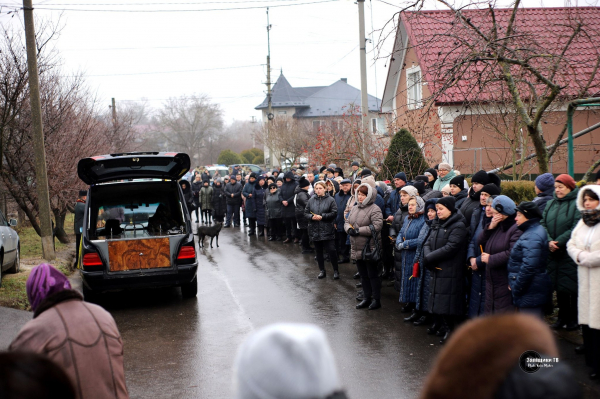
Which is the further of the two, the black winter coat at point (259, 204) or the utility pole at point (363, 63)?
the black winter coat at point (259, 204)

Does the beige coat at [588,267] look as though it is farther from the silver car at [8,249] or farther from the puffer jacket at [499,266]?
the silver car at [8,249]

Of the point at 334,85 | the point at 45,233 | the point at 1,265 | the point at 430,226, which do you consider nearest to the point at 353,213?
the point at 430,226

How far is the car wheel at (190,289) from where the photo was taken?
10641 millimetres

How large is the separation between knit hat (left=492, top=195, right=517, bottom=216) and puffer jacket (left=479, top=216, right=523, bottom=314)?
0.35 ft

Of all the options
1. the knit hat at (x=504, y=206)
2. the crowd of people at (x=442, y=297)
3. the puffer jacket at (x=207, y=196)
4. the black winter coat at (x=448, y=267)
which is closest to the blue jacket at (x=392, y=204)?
the crowd of people at (x=442, y=297)

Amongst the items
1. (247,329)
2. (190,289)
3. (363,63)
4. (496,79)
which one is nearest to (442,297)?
(247,329)

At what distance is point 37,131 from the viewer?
13.7 metres

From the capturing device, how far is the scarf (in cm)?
628

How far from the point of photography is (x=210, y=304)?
34.1 feet

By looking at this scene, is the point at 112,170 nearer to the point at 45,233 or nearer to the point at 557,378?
the point at 45,233

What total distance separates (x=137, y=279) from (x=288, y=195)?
8606mm

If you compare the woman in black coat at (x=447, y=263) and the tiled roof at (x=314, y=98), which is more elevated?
the tiled roof at (x=314, y=98)

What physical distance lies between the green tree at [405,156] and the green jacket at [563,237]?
26.1 feet

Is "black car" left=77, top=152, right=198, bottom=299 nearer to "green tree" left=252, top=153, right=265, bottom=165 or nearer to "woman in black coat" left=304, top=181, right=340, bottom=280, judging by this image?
"woman in black coat" left=304, top=181, right=340, bottom=280
